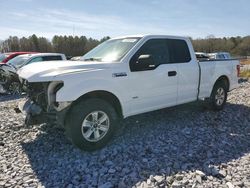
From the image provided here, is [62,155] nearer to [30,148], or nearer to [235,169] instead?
[30,148]

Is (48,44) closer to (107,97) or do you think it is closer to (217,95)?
(217,95)

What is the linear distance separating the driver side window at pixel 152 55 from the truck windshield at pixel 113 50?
8.6 inches

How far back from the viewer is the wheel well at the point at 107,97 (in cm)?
441

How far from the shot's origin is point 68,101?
4.08 metres

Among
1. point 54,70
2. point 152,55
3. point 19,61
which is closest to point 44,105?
point 54,70

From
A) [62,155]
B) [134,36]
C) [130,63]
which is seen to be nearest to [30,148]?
[62,155]

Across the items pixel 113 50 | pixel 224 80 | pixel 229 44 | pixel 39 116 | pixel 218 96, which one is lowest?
pixel 218 96

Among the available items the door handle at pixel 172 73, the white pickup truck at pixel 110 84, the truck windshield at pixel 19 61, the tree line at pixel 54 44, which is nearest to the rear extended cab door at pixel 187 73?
the white pickup truck at pixel 110 84

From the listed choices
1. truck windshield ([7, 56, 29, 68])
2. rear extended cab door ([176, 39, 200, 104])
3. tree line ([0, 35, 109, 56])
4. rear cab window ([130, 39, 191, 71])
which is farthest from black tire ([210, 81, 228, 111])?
tree line ([0, 35, 109, 56])

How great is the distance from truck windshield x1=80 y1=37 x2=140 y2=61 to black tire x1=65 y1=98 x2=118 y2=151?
98 cm

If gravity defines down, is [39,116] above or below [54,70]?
below

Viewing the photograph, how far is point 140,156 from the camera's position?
4.29m

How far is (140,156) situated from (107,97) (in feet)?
3.82

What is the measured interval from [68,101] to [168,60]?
2.48 metres
